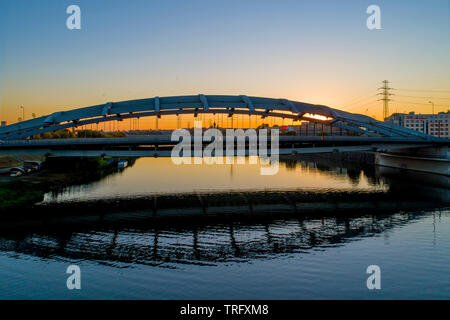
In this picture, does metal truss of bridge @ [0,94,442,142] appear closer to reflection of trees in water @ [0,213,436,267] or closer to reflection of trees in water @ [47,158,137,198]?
reflection of trees in water @ [47,158,137,198]

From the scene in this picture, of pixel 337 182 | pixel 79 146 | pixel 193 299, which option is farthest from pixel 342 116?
pixel 193 299

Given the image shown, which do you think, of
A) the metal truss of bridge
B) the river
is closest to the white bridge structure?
the metal truss of bridge

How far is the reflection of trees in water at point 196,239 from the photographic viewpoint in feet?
72.5

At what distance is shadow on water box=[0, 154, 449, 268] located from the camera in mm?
22875

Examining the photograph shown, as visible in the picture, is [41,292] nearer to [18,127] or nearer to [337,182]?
[18,127]

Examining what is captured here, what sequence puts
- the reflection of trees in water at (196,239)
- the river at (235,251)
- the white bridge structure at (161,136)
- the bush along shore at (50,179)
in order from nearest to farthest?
Result: the river at (235,251) < the reflection of trees in water at (196,239) < the bush along shore at (50,179) < the white bridge structure at (161,136)

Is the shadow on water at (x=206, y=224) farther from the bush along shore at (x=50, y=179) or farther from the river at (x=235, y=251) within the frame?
the bush along shore at (x=50, y=179)

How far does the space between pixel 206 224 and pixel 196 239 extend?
4497 millimetres

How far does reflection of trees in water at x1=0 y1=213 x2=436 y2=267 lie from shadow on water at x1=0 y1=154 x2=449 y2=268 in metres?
0.06

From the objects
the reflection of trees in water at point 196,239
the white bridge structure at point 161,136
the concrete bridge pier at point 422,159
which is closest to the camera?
the reflection of trees in water at point 196,239

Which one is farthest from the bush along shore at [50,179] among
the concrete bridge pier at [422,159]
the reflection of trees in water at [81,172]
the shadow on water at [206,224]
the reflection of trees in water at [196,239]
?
the concrete bridge pier at [422,159]

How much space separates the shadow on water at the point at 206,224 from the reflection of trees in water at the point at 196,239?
6 cm

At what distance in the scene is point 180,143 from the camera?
151ft
